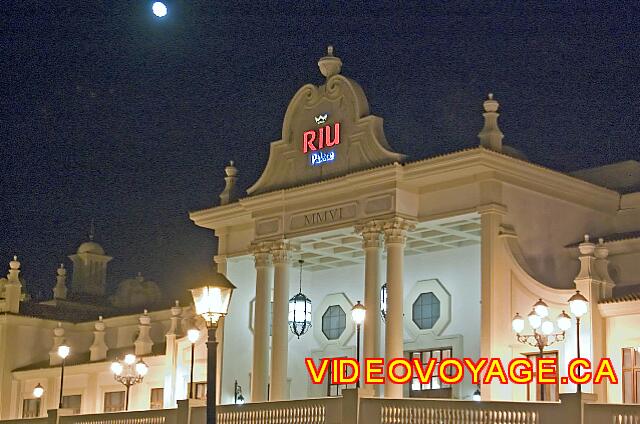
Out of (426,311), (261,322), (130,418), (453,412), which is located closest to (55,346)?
(261,322)

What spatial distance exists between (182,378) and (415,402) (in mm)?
19385

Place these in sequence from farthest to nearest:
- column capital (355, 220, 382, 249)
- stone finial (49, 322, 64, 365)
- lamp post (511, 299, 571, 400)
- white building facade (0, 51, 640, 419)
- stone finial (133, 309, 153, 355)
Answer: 1. stone finial (49, 322, 64, 365)
2. stone finial (133, 309, 153, 355)
3. column capital (355, 220, 382, 249)
4. white building facade (0, 51, 640, 419)
5. lamp post (511, 299, 571, 400)

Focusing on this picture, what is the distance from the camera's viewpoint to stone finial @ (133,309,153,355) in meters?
47.8

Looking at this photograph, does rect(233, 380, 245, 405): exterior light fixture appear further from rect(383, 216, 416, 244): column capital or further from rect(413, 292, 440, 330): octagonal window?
rect(383, 216, 416, 244): column capital

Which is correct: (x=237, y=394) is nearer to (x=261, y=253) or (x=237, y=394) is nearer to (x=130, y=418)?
(x=261, y=253)

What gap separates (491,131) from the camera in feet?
113

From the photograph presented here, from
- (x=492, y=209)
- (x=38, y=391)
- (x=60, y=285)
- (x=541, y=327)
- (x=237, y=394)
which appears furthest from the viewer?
(x=60, y=285)

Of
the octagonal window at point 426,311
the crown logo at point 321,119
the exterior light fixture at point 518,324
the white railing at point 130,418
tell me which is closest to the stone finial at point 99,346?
the white railing at point 130,418

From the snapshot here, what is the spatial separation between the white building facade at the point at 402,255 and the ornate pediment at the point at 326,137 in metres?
0.05

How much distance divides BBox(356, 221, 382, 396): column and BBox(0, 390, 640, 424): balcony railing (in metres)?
5.28

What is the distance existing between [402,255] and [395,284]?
34.0 inches

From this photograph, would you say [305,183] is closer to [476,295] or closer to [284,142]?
[284,142]

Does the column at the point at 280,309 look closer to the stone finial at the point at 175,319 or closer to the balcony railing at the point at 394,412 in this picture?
the balcony railing at the point at 394,412
